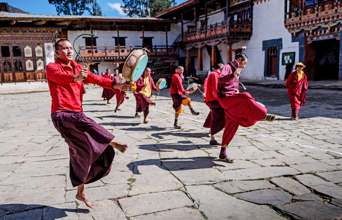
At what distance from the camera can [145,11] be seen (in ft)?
141

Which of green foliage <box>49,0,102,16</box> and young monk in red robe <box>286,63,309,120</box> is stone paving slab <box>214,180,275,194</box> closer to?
young monk in red robe <box>286,63,309,120</box>

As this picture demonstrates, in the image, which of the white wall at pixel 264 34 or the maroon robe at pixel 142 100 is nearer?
the maroon robe at pixel 142 100

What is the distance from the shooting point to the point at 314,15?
16.2 m

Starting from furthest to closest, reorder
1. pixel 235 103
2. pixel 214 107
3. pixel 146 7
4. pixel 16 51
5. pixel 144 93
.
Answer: pixel 146 7 < pixel 16 51 < pixel 144 93 < pixel 214 107 < pixel 235 103

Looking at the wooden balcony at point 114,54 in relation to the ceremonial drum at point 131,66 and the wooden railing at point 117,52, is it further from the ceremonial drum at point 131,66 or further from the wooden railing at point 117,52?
the ceremonial drum at point 131,66

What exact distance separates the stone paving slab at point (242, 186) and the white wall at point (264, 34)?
17.0 meters

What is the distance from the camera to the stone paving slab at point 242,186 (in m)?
3.18

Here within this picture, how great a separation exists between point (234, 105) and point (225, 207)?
5.32 ft

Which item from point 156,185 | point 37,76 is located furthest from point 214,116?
point 37,76

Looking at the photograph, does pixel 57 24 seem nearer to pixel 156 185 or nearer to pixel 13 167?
pixel 13 167

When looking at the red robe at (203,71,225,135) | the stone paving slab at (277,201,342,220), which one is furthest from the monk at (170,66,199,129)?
the stone paving slab at (277,201,342,220)

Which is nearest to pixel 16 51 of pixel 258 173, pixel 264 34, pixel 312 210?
pixel 264 34

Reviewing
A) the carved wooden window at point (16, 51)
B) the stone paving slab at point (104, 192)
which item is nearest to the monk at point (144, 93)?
the stone paving slab at point (104, 192)

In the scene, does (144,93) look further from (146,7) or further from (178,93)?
(146,7)
